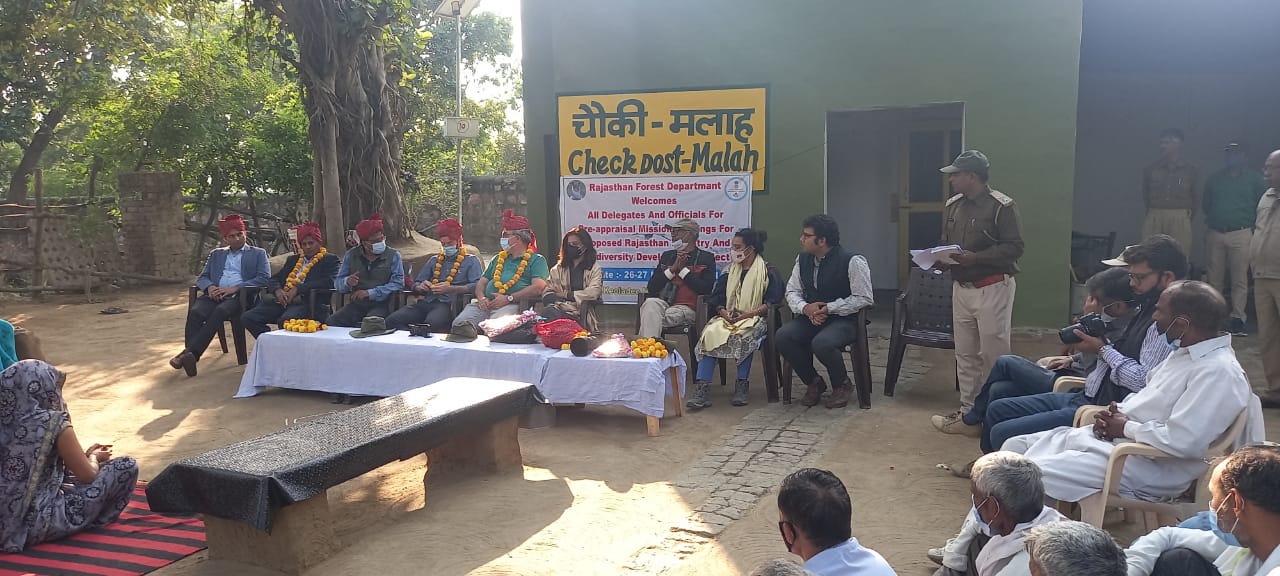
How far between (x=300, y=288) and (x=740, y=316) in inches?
161

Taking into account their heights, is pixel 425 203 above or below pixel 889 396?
above

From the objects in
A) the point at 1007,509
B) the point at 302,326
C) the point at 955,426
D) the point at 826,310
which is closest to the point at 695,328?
the point at 826,310

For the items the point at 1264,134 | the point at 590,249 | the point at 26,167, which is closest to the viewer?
the point at 590,249

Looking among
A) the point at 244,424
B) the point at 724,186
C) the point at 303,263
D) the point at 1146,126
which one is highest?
the point at 1146,126

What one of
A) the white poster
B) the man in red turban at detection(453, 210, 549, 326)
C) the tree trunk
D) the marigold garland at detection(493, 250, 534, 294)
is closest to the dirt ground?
the man in red turban at detection(453, 210, 549, 326)

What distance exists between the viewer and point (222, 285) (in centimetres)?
796

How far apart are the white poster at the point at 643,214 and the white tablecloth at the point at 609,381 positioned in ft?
7.15

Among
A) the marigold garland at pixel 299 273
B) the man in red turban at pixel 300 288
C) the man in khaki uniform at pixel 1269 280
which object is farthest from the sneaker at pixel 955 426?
the marigold garland at pixel 299 273

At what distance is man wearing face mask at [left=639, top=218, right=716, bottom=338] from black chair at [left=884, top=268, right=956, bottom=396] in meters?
1.42

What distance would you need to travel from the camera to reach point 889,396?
626 centimetres

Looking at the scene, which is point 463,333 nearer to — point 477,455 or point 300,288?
point 477,455

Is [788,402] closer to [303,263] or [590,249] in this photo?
[590,249]

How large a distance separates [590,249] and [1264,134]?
788 cm

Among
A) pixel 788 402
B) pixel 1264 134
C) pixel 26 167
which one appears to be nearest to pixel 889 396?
pixel 788 402
